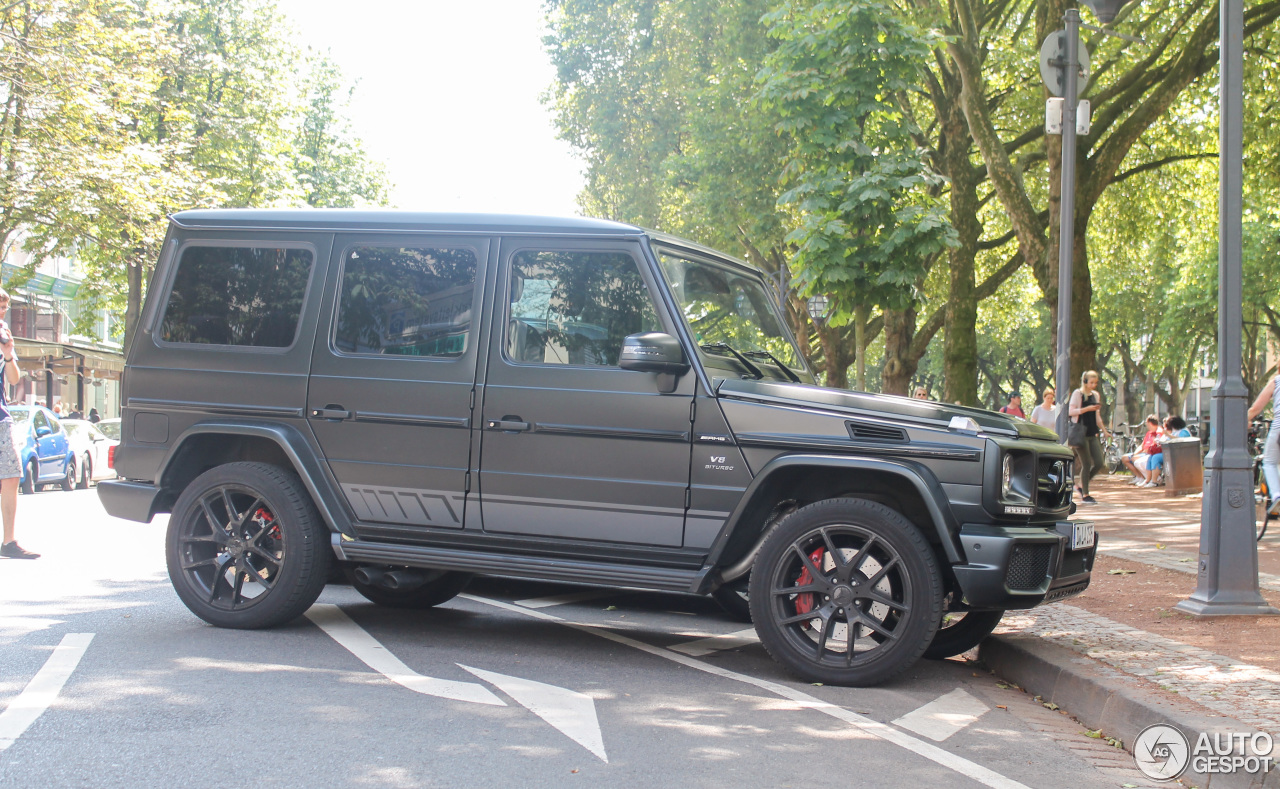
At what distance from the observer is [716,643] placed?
680cm

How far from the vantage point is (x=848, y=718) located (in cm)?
504

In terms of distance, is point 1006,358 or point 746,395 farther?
point 1006,358

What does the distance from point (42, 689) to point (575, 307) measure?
292 cm

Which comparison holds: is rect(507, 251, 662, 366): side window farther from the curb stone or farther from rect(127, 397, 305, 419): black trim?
the curb stone

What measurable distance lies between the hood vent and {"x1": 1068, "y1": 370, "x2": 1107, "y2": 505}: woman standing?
11228 mm

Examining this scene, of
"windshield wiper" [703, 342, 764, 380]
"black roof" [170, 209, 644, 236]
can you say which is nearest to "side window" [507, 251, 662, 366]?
"black roof" [170, 209, 644, 236]

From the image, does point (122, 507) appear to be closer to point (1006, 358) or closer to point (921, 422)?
point (921, 422)

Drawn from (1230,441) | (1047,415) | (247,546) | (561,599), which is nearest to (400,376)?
(247,546)

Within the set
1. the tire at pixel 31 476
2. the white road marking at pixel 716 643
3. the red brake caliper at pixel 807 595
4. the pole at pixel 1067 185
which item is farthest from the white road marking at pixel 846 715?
the tire at pixel 31 476

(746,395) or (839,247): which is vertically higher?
(839,247)

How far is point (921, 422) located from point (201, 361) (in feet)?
12.7

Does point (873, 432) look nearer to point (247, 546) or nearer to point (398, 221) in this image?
point (398, 221)

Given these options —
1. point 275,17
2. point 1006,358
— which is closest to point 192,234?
point 275,17

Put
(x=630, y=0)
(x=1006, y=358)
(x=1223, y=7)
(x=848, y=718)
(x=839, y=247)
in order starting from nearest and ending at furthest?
(x=848, y=718) < (x=1223, y=7) < (x=839, y=247) < (x=630, y=0) < (x=1006, y=358)
